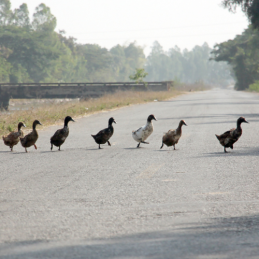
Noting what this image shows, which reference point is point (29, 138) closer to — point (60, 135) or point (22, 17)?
point (60, 135)

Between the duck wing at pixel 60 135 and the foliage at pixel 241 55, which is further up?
the foliage at pixel 241 55

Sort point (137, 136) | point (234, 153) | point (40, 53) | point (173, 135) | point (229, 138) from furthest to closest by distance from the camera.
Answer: point (40, 53), point (137, 136), point (173, 135), point (234, 153), point (229, 138)

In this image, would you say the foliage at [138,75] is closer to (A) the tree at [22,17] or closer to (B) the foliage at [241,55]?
(B) the foliage at [241,55]

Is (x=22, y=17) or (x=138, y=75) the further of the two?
(x=22, y=17)

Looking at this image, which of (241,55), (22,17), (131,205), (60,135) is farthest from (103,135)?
(22,17)

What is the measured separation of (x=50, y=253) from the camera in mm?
3910

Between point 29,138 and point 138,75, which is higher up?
point 138,75

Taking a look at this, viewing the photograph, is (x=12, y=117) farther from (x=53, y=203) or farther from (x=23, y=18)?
(x=23, y=18)

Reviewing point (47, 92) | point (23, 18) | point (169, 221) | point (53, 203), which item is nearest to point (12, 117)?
point (53, 203)

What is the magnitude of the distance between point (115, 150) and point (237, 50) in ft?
282

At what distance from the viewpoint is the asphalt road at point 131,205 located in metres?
4.05

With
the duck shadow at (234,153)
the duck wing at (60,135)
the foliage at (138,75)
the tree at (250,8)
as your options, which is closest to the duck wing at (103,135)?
the duck wing at (60,135)

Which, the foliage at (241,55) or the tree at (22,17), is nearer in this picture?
the foliage at (241,55)

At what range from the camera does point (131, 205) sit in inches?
220
